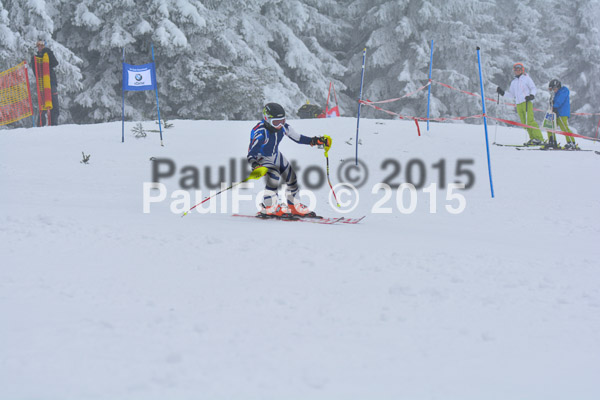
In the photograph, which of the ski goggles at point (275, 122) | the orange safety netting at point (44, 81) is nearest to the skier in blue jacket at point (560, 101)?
the ski goggles at point (275, 122)

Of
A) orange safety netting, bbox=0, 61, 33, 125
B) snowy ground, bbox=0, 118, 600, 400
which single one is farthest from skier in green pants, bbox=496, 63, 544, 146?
orange safety netting, bbox=0, 61, 33, 125

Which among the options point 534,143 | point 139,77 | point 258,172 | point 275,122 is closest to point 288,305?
point 258,172

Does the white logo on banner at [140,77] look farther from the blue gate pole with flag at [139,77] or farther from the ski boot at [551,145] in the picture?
the ski boot at [551,145]

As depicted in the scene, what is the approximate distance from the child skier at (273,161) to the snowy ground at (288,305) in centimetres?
54

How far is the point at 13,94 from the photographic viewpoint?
14.9 metres

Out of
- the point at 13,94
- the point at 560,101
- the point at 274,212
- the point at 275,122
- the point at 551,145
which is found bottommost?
the point at 274,212

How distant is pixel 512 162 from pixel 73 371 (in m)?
10.0

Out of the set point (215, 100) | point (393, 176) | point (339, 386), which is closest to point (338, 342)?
point (339, 386)

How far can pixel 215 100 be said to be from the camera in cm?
1786

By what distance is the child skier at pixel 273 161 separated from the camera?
627cm

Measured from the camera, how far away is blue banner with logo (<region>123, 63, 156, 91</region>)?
11.4 meters

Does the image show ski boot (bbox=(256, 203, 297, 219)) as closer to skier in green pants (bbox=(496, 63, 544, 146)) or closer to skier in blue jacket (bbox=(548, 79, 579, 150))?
skier in green pants (bbox=(496, 63, 544, 146))

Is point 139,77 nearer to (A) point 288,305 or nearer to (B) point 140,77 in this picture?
(B) point 140,77

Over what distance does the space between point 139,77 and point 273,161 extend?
6350 millimetres
